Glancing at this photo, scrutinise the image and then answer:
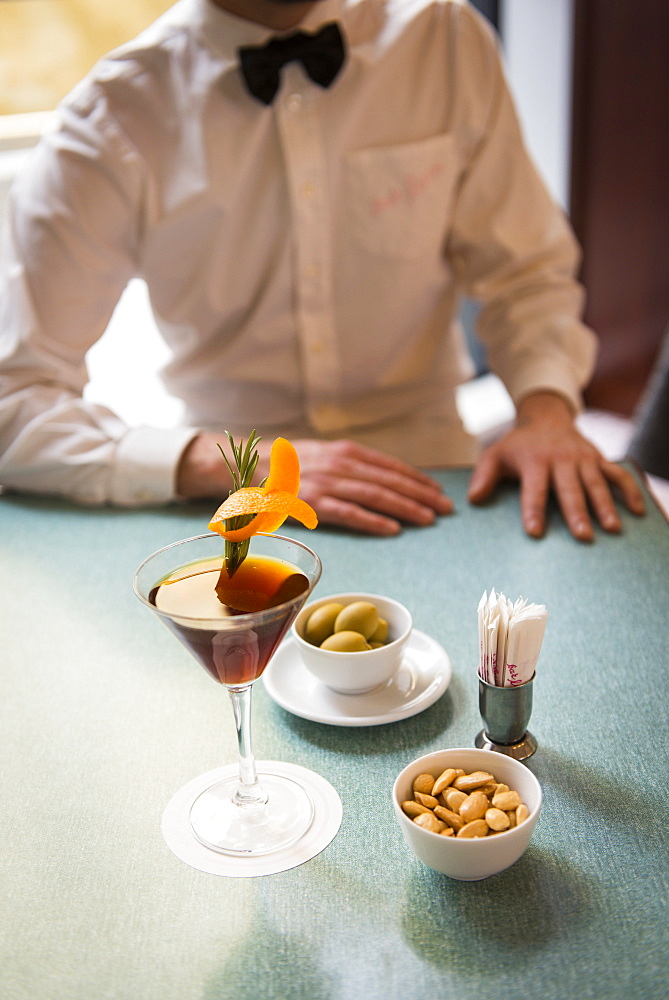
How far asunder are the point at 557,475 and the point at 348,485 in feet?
1.05

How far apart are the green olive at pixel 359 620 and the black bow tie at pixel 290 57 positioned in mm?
1073

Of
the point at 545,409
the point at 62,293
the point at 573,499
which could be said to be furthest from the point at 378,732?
the point at 62,293

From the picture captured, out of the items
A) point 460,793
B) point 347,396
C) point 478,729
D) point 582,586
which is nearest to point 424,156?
point 347,396

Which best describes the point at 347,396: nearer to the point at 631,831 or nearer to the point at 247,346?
the point at 247,346

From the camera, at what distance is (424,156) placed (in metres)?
Result: 1.76

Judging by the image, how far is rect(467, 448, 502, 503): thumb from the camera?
142 cm

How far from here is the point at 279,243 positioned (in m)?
1.76

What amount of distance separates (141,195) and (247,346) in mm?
351

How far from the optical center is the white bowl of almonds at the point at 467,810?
→ 0.68 m

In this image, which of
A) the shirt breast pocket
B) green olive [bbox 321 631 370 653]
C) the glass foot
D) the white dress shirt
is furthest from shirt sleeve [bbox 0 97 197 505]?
the glass foot

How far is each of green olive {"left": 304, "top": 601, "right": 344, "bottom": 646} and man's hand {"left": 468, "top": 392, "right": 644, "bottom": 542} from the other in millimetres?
434

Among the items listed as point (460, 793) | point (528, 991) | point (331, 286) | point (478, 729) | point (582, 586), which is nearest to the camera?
point (528, 991)

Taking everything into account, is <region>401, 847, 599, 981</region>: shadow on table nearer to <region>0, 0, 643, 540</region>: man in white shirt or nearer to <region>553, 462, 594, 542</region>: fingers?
<region>553, 462, 594, 542</region>: fingers

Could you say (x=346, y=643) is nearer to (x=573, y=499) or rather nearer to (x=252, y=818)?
(x=252, y=818)
